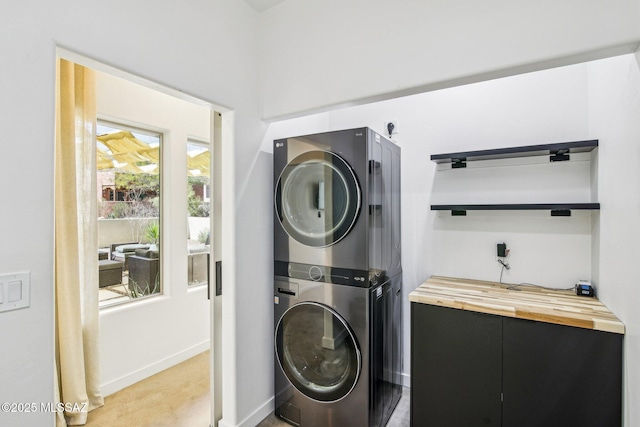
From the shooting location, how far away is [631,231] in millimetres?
1298

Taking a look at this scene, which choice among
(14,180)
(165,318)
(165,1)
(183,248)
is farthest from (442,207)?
(165,318)

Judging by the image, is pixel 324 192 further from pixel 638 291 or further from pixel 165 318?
pixel 165 318

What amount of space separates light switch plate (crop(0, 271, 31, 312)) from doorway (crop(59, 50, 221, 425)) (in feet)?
4.64

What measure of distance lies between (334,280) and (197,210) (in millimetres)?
2064

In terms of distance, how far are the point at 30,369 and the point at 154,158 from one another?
7.35ft

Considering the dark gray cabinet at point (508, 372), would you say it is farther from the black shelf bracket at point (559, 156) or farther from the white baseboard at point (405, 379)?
the black shelf bracket at point (559, 156)

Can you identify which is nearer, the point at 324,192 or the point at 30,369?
the point at 30,369

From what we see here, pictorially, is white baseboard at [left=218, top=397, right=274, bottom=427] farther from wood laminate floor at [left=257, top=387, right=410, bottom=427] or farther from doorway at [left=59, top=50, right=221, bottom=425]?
doorway at [left=59, top=50, right=221, bottom=425]

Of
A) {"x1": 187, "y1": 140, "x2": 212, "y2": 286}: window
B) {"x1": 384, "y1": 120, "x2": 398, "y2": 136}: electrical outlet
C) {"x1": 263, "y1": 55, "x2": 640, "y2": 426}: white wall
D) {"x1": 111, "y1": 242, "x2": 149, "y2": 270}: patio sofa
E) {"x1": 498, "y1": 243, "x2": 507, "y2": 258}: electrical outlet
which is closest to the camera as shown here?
{"x1": 263, "y1": 55, "x2": 640, "y2": 426}: white wall

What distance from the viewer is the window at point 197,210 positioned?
127 inches

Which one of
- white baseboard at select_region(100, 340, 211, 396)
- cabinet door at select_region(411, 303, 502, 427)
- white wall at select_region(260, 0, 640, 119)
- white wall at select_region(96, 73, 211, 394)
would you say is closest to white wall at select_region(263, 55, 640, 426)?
white wall at select_region(260, 0, 640, 119)

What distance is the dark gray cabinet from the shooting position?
1427mm

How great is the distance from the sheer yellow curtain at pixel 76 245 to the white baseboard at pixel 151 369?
0.50ft

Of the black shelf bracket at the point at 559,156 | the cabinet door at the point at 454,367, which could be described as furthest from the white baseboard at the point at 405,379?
the black shelf bracket at the point at 559,156
